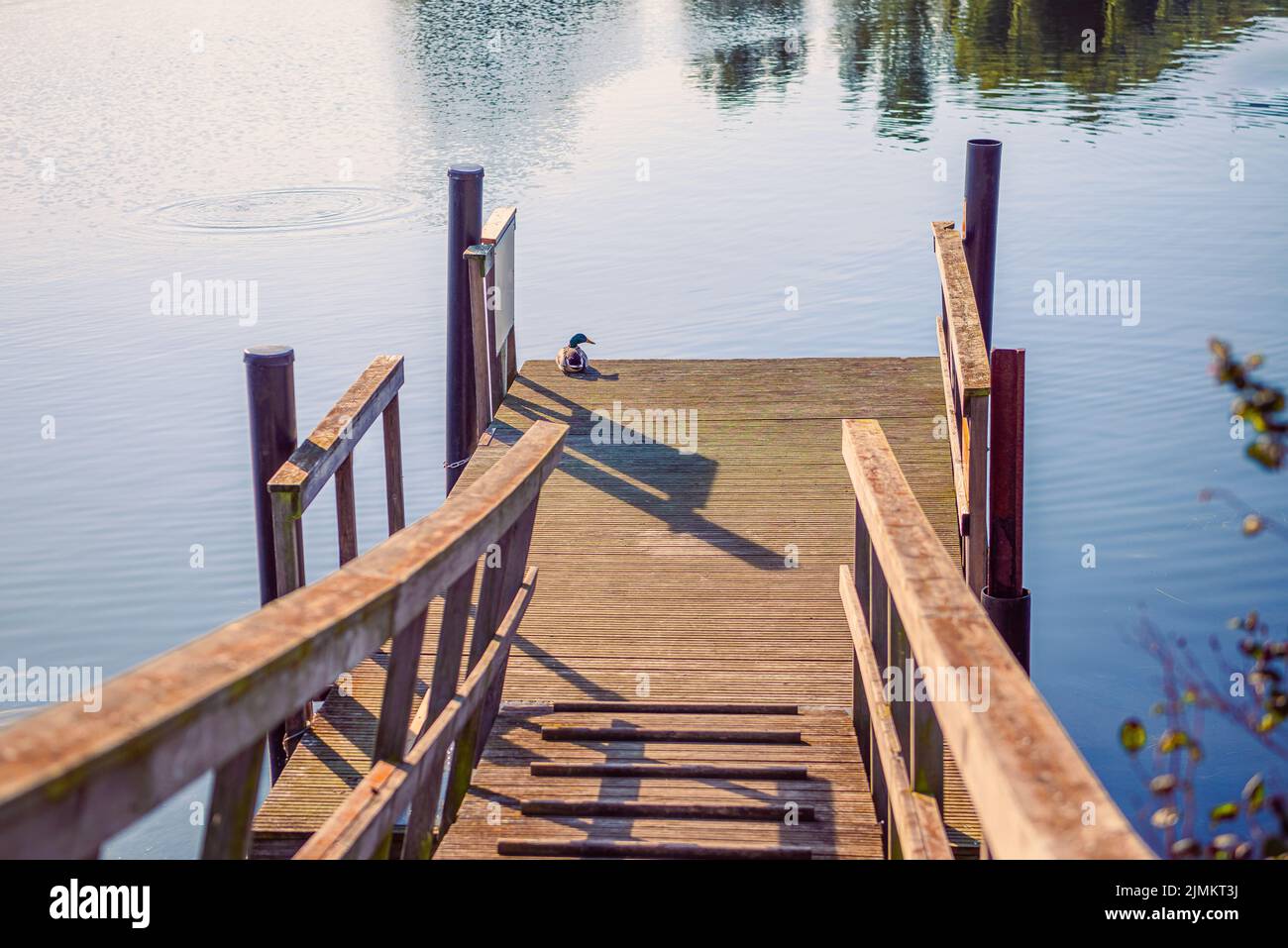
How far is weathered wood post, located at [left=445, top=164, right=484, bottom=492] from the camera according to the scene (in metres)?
8.78

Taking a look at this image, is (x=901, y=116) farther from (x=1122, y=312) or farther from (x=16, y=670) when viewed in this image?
(x=16, y=670)

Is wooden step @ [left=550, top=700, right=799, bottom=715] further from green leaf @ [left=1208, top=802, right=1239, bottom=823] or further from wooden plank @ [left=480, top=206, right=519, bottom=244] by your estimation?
wooden plank @ [left=480, top=206, right=519, bottom=244]

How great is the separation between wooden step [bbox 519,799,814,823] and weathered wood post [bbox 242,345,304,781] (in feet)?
6.43

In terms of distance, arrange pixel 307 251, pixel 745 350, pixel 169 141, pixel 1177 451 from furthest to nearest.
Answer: pixel 169 141
pixel 307 251
pixel 745 350
pixel 1177 451

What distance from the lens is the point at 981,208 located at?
8.79 meters

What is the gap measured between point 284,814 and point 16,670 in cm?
601

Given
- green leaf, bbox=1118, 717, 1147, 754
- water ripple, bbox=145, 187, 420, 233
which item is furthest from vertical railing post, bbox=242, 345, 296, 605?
water ripple, bbox=145, 187, 420, 233

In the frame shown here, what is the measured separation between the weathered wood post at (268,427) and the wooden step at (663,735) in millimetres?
1466

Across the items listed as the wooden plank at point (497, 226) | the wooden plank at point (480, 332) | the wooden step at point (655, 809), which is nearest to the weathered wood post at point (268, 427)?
the wooden step at point (655, 809)

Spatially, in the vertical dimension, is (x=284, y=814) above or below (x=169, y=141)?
below

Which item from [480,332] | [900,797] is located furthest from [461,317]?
[900,797]

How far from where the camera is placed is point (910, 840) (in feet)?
9.29

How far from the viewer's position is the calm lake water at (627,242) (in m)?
11.7
